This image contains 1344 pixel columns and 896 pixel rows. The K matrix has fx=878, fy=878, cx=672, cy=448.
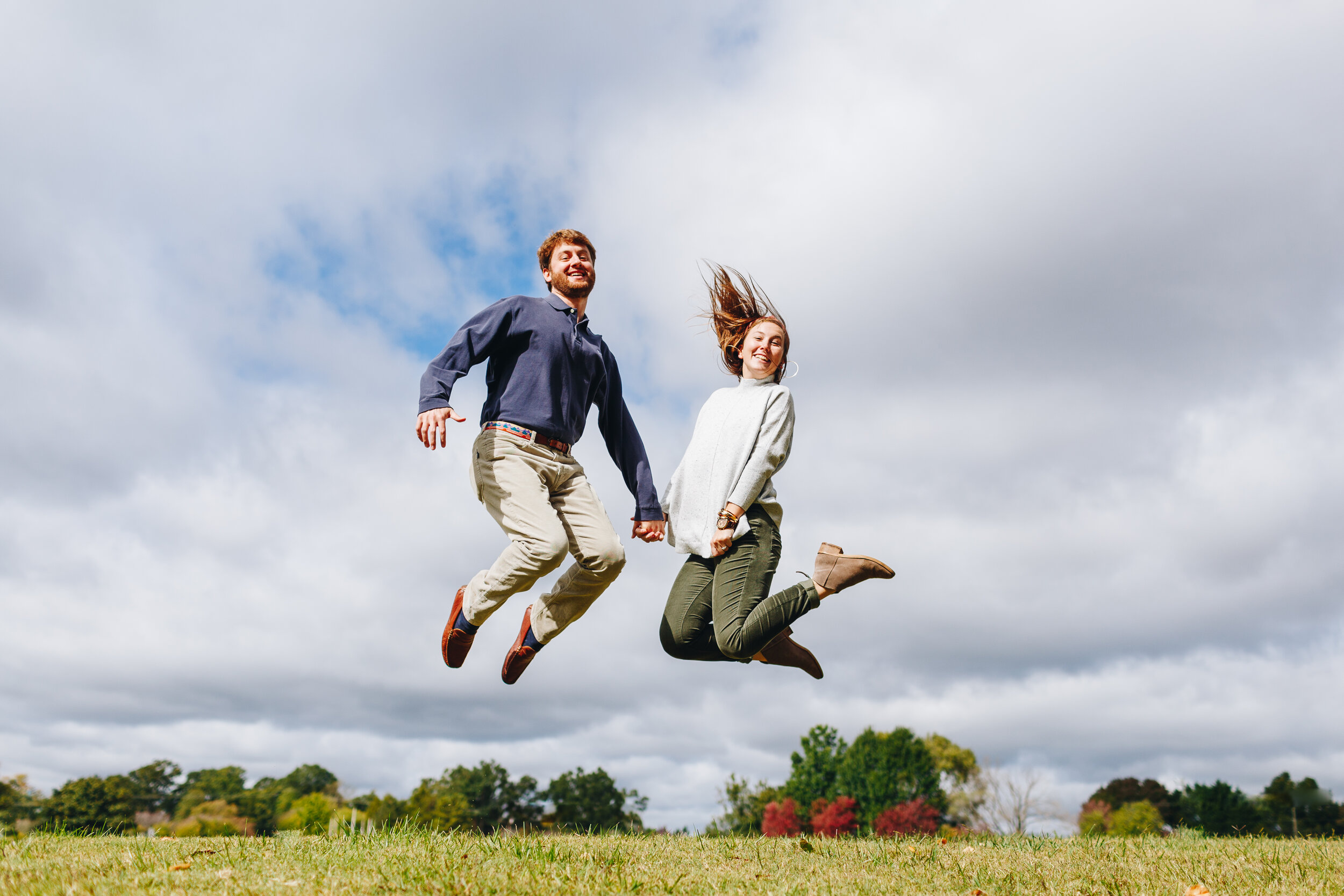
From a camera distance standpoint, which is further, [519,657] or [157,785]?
[157,785]

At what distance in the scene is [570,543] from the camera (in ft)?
22.8

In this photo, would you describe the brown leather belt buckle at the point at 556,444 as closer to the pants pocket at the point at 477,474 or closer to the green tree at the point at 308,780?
the pants pocket at the point at 477,474

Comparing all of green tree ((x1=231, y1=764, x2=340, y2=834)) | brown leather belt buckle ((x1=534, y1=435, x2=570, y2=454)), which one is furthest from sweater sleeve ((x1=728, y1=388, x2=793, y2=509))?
green tree ((x1=231, y1=764, x2=340, y2=834))

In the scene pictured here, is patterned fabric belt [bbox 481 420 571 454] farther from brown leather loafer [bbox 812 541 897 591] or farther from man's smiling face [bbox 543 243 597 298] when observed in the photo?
brown leather loafer [bbox 812 541 897 591]

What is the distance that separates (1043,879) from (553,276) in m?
5.62

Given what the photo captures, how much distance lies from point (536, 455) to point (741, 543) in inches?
68.5

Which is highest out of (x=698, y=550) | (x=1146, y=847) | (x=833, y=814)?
(x=698, y=550)

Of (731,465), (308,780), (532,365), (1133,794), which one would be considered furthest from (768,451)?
(308,780)

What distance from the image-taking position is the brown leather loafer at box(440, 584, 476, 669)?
7.02 m

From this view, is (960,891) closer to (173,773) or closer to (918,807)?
(918,807)

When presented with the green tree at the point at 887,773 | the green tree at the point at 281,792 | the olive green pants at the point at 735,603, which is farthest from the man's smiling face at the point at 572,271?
the green tree at the point at 887,773

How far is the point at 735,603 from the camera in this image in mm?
6691

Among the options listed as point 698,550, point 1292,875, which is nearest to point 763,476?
point 698,550

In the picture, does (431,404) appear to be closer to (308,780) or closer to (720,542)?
(720,542)
